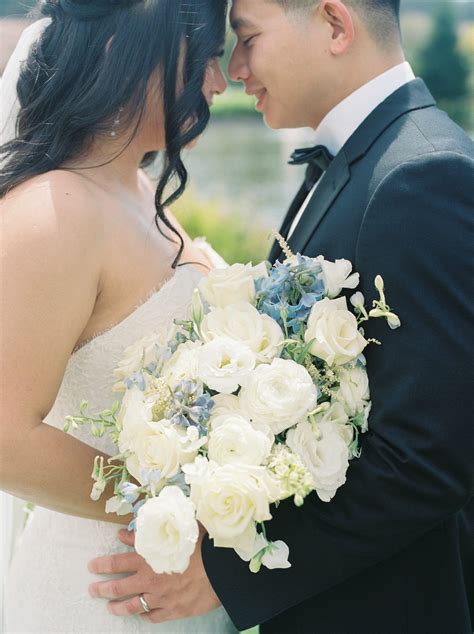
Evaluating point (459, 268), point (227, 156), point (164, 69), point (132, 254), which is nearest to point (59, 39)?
point (164, 69)

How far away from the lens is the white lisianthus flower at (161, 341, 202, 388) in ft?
6.45

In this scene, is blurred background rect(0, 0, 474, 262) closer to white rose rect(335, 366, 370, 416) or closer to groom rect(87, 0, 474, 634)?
groom rect(87, 0, 474, 634)

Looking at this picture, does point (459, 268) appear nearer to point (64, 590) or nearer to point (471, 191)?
point (471, 191)

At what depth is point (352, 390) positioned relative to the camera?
2061 mm

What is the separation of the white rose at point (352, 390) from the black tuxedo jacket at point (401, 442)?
0.07 m

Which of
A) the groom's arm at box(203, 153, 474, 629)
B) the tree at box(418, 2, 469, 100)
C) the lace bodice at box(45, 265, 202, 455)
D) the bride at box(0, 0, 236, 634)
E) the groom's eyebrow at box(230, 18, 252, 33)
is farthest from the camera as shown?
the tree at box(418, 2, 469, 100)

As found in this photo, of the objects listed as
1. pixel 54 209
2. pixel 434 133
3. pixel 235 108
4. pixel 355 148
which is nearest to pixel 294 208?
pixel 355 148

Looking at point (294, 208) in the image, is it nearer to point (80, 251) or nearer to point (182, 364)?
point (80, 251)

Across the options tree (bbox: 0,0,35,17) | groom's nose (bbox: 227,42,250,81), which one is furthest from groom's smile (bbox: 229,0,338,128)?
tree (bbox: 0,0,35,17)

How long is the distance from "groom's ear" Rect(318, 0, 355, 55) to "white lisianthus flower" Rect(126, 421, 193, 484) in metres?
1.45

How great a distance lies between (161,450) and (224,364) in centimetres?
25

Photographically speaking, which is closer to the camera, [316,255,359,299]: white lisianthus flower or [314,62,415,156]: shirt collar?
[316,255,359,299]: white lisianthus flower

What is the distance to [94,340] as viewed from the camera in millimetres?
2430

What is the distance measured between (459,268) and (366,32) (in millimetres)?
1023
